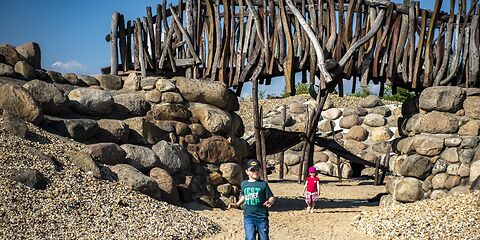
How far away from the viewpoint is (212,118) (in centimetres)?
1062

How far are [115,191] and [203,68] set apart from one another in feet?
14.5

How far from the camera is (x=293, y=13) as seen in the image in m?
11.4

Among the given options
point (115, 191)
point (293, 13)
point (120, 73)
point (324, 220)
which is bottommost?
point (324, 220)

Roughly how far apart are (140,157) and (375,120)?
44.0 ft

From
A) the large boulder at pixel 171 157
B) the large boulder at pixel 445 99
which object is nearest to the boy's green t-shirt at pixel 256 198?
the large boulder at pixel 171 157

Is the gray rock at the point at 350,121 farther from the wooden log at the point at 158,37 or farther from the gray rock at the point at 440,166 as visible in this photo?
the gray rock at the point at 440,166

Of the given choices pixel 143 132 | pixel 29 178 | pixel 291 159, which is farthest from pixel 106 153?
pixel 291 159

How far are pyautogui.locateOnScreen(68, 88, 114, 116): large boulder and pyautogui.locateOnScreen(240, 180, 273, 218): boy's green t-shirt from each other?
14.7ft

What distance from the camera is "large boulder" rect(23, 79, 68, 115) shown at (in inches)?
364

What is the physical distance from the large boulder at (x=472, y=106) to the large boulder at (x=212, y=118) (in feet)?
12.9

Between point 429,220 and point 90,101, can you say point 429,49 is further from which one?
point 90,101

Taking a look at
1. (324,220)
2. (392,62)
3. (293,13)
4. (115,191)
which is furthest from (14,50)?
(392,62)

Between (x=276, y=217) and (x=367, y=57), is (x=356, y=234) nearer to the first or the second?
(x=276, y=217)

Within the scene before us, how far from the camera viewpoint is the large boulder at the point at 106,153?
877 cm
